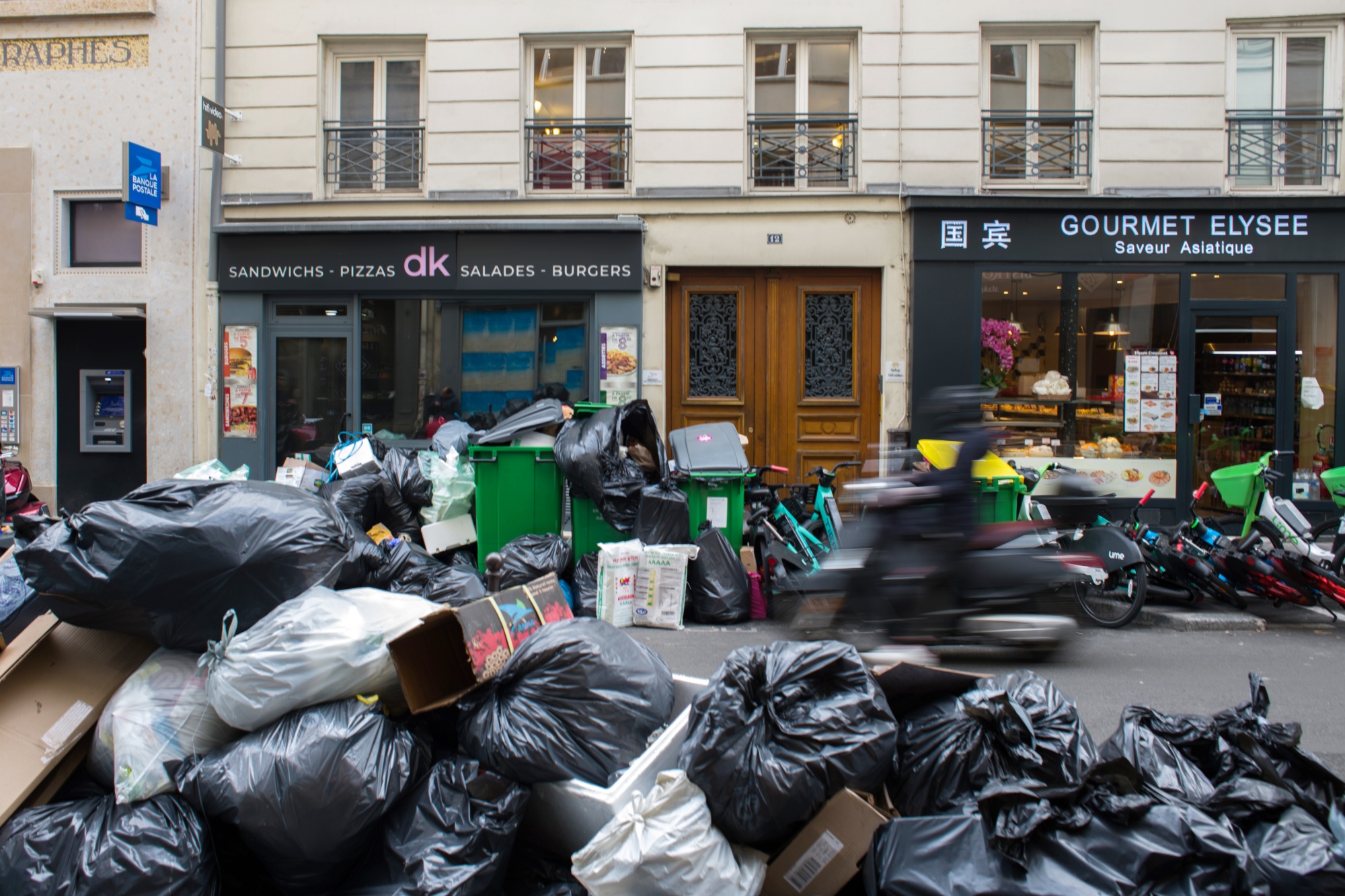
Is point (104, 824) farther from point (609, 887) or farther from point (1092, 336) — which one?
point (1092, 336)

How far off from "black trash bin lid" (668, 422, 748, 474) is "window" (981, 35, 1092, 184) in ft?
15.3

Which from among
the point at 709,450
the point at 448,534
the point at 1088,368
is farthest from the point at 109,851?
the point at 1088,368

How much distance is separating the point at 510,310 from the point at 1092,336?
256 inches

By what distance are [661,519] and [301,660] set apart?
4.28 metres

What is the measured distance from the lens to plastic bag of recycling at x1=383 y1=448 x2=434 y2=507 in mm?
7562

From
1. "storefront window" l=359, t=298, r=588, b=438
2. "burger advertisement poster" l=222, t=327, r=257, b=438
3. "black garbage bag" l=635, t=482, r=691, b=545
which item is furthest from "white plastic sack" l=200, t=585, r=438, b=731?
"burger advertisement poster" l=222, t=327, r=257, b=438

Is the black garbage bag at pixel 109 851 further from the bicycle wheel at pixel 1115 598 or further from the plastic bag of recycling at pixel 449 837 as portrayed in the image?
the bicycle wheel at pixel 1115 598

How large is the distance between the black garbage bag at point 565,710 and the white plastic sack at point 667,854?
347mm

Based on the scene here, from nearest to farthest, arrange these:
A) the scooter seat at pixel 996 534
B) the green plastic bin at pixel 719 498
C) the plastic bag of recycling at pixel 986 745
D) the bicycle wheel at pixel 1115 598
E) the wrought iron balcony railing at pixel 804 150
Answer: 1. the plastic bag of recycling at pixel 986 745
2. the scooter seat at pixel 996 534
3. the bicycle wheel at pixel 1115 598
4. the green plastic bin at pixel 719 498
5. the wrought iron balcony railing at pixel 804 150

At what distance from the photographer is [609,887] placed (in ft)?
7.88

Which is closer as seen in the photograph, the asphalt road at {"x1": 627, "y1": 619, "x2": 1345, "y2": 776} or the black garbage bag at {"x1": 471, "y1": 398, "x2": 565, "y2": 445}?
the asphalt road at {"x1": 627, "y1": 619, "x2": 1345, "y2": 776}

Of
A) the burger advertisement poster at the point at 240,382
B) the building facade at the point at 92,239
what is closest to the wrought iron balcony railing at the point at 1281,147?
the burger advertisement poster at the point at 240,382

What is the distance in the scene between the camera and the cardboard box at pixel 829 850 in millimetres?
2459

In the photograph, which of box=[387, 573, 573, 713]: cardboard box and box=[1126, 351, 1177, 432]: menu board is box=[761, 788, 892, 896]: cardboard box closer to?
box=[387, 573, 573, 713]: cardboard box
